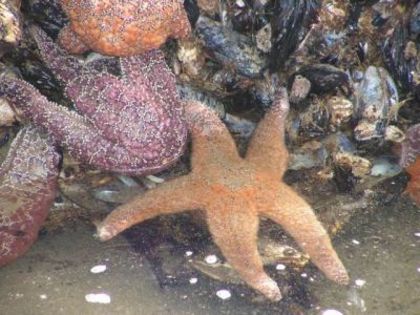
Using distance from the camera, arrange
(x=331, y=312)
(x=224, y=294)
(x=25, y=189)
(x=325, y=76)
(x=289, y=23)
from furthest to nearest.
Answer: (x=325, y=76)
(x=289, y=23)
(x=25, y=189)
(x=224, y=294)
(x=331, y=312)

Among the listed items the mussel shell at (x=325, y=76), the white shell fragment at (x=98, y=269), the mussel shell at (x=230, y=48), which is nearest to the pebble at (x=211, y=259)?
the white shell fragment at (x=98, y=269)

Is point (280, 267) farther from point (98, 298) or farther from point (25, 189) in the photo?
point (25, 189)

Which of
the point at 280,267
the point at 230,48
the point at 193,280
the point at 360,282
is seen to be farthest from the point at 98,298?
the point at 230,48

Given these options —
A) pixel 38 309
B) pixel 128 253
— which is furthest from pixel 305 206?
pixel 38 309

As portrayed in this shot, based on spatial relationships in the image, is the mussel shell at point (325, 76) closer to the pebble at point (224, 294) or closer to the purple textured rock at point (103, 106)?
the purple textured rock at point (103, 106)

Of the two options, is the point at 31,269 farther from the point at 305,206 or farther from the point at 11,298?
the point at 305,206

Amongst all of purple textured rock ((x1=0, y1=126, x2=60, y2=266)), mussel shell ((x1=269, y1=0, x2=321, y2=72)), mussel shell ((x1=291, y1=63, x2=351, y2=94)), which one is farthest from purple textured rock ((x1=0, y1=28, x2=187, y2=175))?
mussel shell ((x1=291, y1=63, x2=351, y2=94))
